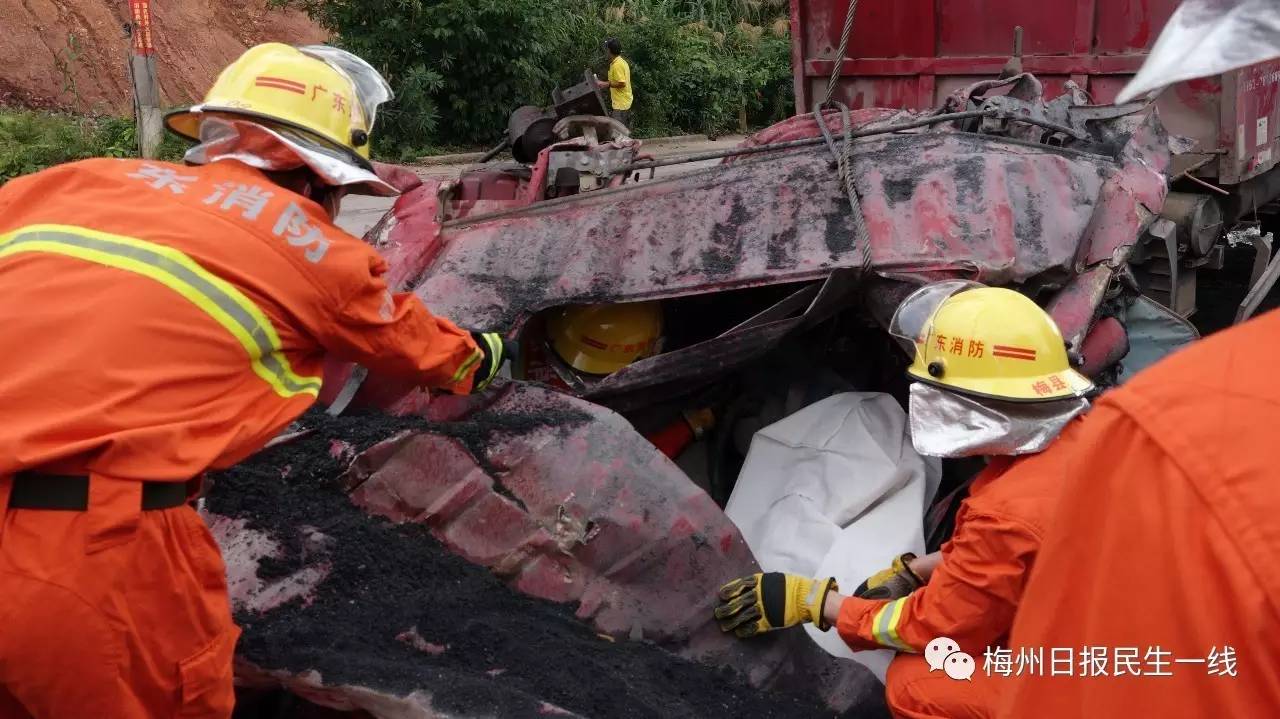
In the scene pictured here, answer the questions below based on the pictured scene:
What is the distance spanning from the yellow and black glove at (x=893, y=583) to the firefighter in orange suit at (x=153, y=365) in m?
1.31

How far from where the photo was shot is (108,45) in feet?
46.4

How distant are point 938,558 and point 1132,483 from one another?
1.77 metres

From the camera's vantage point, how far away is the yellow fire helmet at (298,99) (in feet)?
6.44

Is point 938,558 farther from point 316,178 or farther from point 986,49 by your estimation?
point 986,49

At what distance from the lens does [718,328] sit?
3348 millimetres

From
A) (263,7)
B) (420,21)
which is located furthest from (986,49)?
(263,7)

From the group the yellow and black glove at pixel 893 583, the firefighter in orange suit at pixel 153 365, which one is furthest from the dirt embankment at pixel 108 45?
the yellow and black glove at pixel 893 583

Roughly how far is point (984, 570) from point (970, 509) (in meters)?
0.13

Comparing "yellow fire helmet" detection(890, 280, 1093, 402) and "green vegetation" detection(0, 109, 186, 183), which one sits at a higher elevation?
"yellow fire helmet" detection(890, 280, 1093, 402)

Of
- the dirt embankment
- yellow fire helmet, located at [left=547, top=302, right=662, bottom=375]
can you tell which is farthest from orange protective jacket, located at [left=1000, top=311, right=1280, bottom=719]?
the dirt embankment

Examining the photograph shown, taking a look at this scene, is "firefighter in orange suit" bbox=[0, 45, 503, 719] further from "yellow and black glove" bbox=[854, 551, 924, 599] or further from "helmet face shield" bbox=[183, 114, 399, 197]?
"yellow and black glove" bbox=[854, 551, 924, 599]

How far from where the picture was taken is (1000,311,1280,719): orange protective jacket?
68 centimetres

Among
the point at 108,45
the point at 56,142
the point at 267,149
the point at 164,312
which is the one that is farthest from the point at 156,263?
the point at 108,45

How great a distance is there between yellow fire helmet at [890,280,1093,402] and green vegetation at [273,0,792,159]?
9507mm
